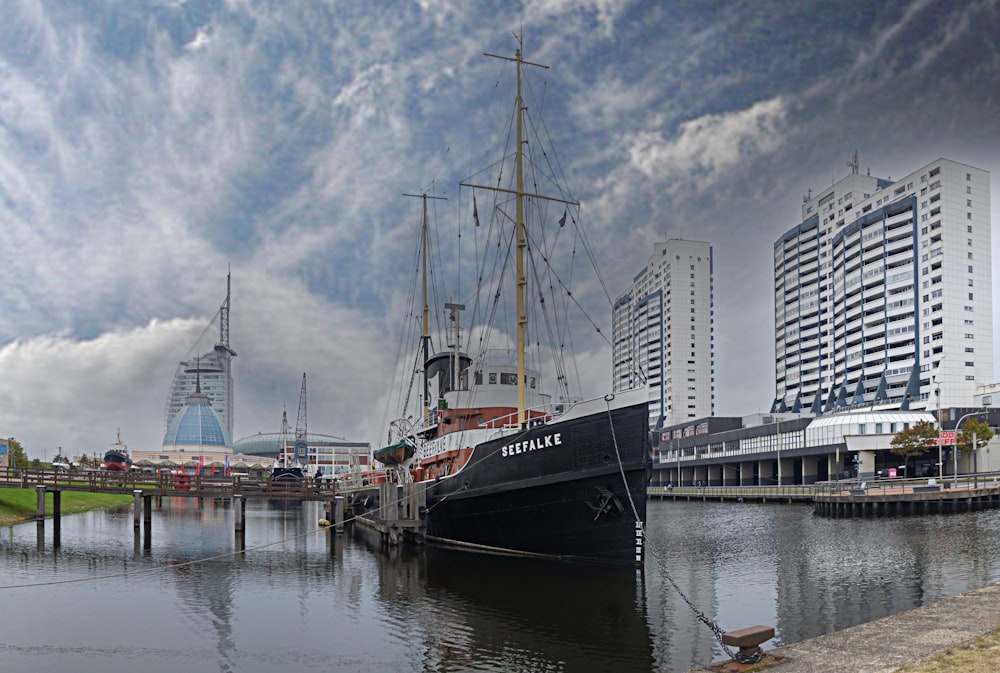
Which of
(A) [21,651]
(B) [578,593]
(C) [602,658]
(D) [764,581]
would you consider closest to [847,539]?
(D) [764,581]

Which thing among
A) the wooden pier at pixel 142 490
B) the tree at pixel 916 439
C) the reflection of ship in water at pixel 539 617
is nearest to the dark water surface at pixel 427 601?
the reflection of ship in water at pixel 539 617

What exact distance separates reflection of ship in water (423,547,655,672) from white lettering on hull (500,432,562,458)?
4246mm

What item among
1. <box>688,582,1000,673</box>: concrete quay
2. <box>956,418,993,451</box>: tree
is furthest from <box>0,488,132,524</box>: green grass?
<box>956,418,993,451</box>: tree

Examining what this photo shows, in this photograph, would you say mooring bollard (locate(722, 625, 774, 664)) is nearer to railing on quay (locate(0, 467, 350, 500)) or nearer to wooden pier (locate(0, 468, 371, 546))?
wooden pier (locate(0, 468, 371, 546))

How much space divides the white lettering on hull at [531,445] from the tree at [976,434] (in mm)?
69124

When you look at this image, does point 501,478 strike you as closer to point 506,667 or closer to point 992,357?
point 506,667

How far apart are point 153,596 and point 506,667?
563 inches

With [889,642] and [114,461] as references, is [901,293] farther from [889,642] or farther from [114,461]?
[889,642]

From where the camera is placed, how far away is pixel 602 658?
18031mm

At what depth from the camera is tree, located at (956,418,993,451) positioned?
272 feet

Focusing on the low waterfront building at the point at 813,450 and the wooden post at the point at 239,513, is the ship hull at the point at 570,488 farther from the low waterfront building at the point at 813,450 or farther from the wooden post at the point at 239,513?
the low waterfront building at the point at 813,450

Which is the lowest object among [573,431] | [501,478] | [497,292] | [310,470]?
[310,470]

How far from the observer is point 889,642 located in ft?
46.9

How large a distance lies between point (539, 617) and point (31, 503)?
170 feet
